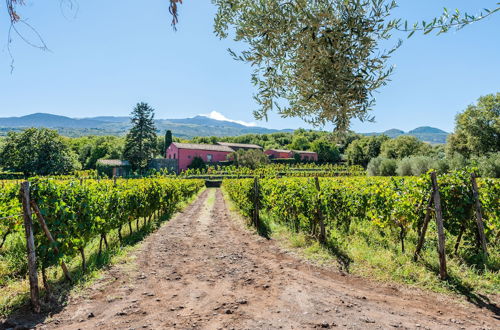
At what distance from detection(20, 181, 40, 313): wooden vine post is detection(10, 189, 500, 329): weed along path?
0.46m

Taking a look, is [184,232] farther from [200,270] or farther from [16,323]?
[16,323]

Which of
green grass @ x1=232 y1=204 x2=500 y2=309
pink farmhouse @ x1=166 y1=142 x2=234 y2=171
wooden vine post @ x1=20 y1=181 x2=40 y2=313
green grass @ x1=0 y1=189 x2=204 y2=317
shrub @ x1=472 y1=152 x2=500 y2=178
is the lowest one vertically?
green grass @ x1=0 y1=189 x2=204 y2=317

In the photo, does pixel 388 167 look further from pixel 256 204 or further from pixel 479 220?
pixel 479 220

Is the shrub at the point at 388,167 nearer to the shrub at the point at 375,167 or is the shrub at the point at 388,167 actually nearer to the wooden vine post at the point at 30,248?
the shrub at the point at 375,167

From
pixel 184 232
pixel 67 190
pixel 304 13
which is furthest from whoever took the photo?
pixel 184 232

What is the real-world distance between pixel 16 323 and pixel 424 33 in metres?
5.90

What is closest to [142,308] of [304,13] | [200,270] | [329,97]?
[200,270]

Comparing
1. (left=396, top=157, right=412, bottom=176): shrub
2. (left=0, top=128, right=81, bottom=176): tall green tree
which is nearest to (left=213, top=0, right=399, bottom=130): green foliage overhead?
(left=396, top=157, right=412, bottom=176): shrub

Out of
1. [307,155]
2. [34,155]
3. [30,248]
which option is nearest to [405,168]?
[30,248]

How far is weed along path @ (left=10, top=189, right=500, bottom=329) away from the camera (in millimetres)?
3555

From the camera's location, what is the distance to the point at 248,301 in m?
4.21

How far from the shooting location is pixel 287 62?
10.2 feet

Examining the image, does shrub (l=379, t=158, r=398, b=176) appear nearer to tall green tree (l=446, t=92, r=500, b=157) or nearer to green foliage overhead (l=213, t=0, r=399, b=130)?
tall green tree (l=446, t=92, r=500, b=157)

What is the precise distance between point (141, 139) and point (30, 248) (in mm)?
53661
